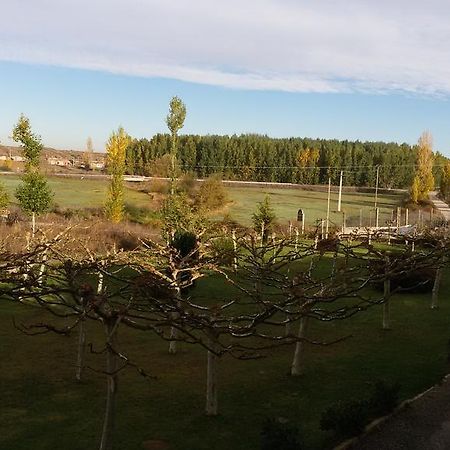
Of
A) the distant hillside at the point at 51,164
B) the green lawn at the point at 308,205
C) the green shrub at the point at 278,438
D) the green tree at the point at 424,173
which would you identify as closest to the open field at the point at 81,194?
the distant hillside at the point at 51,164

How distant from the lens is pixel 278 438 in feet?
29.6

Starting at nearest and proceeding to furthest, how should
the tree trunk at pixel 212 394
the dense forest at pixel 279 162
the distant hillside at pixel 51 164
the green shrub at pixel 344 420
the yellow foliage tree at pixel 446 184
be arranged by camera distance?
the green shrub at pixel 344 420, the tree trunk at pixel 212 394, the yellow foliage tree at pixel 446 184, the distant hillside at pixel 51 164, the dense forest at pixel 279 162

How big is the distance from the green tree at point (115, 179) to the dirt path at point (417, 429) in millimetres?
32034

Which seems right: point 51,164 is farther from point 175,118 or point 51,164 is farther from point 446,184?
point 175,118

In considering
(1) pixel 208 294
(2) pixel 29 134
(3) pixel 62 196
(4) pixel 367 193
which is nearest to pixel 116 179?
(2) pixel 29 134

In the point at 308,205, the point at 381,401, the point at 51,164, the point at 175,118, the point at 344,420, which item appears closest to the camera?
the point at 344,420

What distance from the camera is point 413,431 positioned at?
11281 mm

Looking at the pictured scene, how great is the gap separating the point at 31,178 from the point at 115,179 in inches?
564

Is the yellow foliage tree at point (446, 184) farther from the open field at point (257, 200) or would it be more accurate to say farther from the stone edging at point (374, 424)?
the stone edging at point (374, 424)

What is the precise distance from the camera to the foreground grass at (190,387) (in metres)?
10.8

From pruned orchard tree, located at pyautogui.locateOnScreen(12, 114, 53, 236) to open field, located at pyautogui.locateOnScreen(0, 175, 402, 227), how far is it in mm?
21933

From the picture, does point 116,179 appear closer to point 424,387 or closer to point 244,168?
point 424,387

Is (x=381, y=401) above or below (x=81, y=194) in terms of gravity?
below

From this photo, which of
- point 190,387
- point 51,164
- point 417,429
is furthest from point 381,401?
point 51,164
